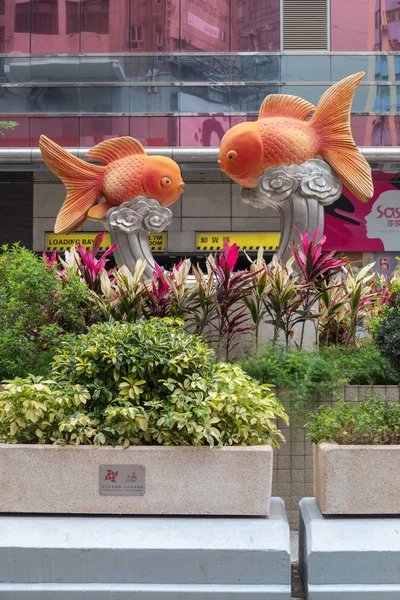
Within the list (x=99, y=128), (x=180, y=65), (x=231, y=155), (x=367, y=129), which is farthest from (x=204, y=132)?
(x=231, y=155)

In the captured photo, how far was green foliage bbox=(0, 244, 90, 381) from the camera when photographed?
700 centimetres

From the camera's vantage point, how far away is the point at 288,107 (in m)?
9.07

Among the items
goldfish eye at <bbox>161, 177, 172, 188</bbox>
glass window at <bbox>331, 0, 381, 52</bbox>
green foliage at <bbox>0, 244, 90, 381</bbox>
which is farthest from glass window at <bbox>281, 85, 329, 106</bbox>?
green foliage at <bbox>0, 244, 90, 381</bbox>

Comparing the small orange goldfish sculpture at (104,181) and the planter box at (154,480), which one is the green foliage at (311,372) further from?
the small orange goldfish sculpture at (104,181)

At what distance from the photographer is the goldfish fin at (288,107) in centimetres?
902

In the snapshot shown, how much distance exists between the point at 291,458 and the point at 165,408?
203 centimetres

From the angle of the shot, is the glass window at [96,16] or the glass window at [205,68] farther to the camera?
the glass window at [96,16]

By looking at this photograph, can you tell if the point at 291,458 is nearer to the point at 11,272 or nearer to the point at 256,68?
the point at 11,272

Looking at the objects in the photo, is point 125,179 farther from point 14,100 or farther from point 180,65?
point 14,100

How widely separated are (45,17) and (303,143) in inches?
558

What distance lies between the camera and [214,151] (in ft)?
65.2

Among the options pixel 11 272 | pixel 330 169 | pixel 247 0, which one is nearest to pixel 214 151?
pixel 247 0

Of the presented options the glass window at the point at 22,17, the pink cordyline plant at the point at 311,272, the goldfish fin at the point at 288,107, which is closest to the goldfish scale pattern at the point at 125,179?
the goldfish fin at the point at 288,107

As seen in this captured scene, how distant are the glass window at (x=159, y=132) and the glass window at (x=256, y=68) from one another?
6.35ft
